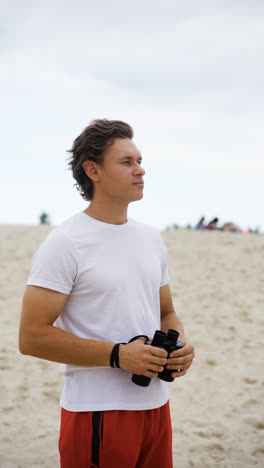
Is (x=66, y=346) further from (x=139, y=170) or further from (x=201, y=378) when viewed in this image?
(x=201, y=378)

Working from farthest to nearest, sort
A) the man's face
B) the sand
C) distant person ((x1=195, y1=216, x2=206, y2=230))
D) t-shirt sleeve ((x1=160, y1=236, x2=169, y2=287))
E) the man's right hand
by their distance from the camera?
1. distant person ((x1=195, y1=216, x2=206, y2=230))
2. the sand
3. t-shirt sleeve ((x1=160, y1=236, x2=169, y2=287))
4. the man's face
5. the man's right hand

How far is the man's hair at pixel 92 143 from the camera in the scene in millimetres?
1776

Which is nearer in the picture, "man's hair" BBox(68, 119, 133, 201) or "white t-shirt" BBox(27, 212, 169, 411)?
"white t-shirt" BBox(27, 212, 169, 411)

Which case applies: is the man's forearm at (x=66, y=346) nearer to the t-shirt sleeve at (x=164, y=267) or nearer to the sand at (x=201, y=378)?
the t-shirt sleeve at (x=164, y=267)

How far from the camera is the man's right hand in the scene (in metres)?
1.52

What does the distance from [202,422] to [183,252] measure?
329 inches

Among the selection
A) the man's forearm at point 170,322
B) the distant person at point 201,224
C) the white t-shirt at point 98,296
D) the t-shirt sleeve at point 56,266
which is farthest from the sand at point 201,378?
the distant person at point 201,224

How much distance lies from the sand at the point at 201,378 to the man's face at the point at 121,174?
10.7 feet

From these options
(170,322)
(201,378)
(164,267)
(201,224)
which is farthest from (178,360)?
(201,224)

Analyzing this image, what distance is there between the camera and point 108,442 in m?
1.58

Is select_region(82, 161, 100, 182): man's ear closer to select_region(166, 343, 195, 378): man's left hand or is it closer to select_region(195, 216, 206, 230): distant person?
select_region(166, 343, 195, 378): man's left hand

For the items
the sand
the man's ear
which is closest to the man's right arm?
the man's ear

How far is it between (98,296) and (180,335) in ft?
1.63

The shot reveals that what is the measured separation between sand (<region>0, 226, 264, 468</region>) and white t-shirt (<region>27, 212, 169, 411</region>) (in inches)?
111
